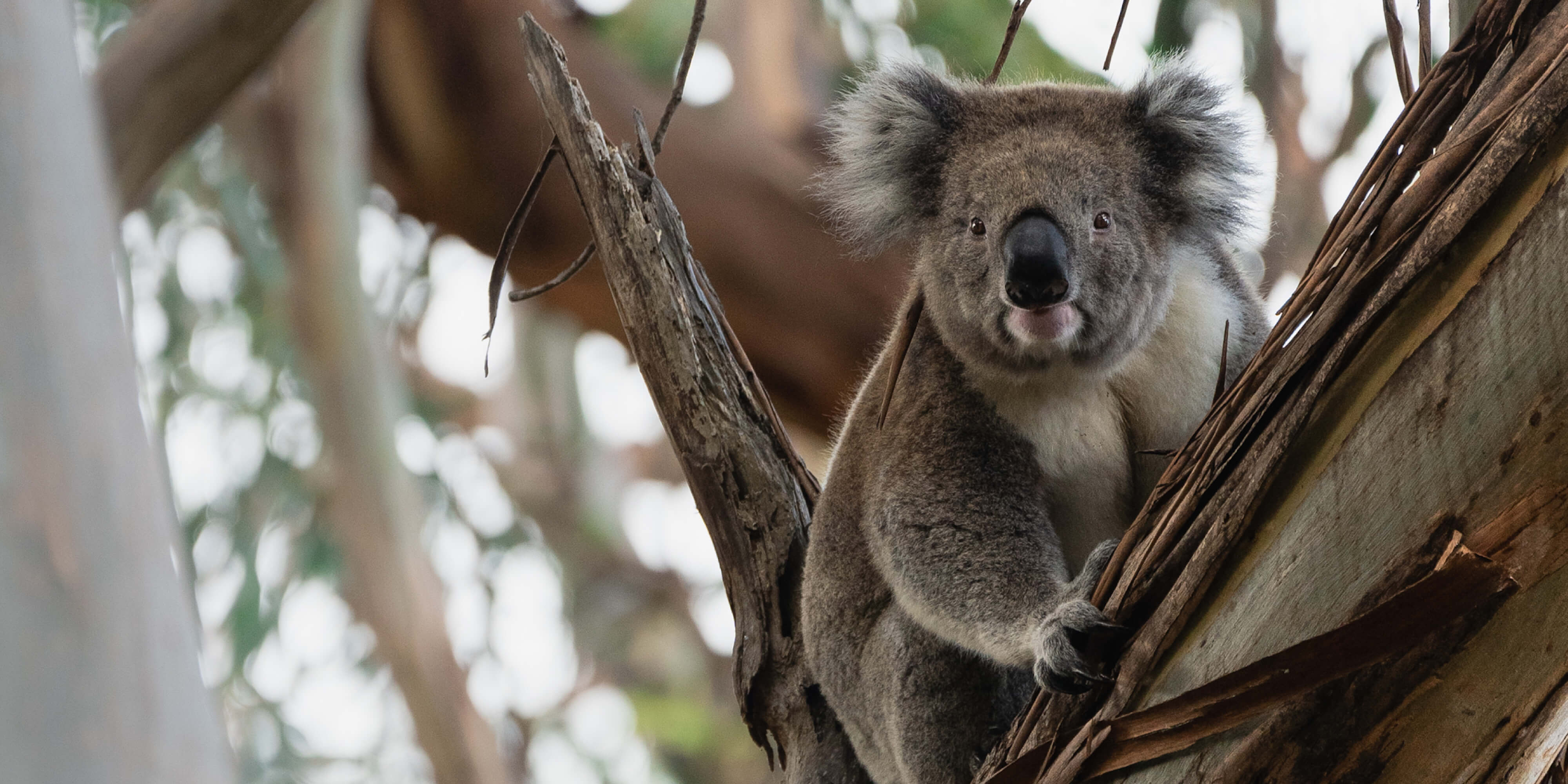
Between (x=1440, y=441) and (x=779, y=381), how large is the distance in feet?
18.9

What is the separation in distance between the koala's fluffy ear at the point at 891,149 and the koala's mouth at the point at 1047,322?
51cm

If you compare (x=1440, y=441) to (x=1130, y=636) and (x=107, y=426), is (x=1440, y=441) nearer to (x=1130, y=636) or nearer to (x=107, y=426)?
(x=1130, y=636)

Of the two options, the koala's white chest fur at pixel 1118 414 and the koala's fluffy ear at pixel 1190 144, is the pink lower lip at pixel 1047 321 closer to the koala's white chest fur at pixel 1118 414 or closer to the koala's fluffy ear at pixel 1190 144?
the koala's white chest fur at pixel 1118 414

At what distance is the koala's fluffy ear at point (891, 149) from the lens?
3016 mm

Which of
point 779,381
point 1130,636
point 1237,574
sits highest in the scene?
point 1237,574

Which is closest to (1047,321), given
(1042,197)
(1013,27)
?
(1042,197)

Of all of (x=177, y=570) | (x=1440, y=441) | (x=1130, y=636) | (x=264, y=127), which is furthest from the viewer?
(x=264, y=127)

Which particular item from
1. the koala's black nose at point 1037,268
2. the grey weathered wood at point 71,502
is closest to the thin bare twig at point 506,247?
the koala's black nose at point 1037,268

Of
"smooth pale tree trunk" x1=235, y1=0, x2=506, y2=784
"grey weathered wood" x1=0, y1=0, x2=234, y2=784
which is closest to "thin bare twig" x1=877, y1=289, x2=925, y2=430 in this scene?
"grey weathered wood" x1=0, y1=0, x2=234, y2=784

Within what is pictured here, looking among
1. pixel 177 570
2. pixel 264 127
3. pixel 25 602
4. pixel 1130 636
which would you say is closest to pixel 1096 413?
pixel 1130 636

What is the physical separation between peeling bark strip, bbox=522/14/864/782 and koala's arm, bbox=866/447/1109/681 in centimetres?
42

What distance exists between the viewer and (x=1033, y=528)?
258cm

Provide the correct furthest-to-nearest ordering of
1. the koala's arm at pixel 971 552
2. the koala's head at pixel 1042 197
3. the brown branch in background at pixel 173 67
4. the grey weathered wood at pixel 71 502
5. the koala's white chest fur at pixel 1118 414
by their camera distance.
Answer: the brown branch in background at pixel 173 67
the koala's white chest fur at pixel 1118 414
the koala's head at pixel 1042 197
the koala's arm at pixel 971 552
the grey weathered wood at pixel 71 502

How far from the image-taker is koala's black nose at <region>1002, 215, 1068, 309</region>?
2510 millimetres
